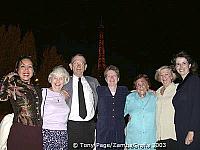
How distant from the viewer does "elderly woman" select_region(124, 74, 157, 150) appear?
6.74m

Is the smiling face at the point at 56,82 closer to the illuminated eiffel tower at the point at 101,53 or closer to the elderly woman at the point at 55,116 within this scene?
the elderly woman at the point at 55,116

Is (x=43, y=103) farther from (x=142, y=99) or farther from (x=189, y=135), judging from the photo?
(x=189, y=135)

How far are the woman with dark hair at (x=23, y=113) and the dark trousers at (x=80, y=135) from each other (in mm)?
968

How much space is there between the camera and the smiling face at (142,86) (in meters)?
6.89

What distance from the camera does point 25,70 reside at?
5719mm

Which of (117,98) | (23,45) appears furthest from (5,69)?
(117,98)

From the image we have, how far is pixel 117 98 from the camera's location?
6.86 m

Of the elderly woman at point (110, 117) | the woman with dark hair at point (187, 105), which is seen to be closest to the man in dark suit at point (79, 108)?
the elderly woman at point (110, 117)

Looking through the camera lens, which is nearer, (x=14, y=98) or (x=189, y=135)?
(x=14, y=98)

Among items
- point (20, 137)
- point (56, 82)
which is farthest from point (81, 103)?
point (20, 137)

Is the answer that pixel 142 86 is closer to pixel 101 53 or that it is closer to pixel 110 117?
pixel 110 117

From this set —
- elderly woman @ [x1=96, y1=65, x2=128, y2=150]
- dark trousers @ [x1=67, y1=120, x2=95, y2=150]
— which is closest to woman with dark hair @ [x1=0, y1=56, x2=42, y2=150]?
dark trousers @ [x1=67, y1=120, x2=95, y2=150]

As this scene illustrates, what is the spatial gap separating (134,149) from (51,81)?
2047 mm

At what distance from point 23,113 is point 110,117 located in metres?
1.87
